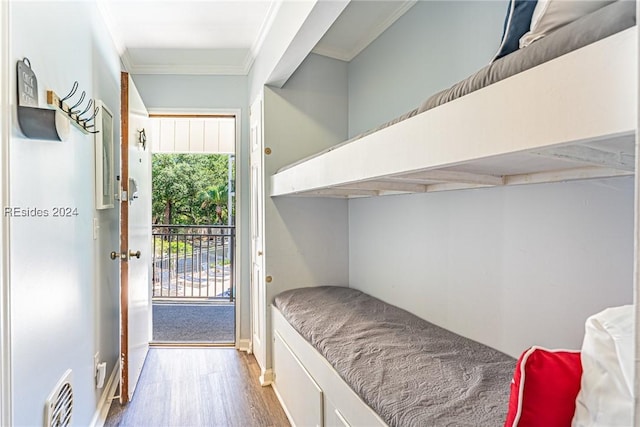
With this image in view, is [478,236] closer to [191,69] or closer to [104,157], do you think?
[104,157]

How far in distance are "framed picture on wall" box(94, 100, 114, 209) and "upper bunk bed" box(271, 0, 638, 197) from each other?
69.1 inches

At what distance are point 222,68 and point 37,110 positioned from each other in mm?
2342

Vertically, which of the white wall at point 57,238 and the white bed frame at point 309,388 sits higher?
the white wall at point 57,238

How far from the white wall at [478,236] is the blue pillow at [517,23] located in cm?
54

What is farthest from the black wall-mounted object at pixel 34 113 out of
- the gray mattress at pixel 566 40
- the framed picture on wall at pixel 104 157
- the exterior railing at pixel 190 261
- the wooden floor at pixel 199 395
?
the exterior railing at pixel 190 261

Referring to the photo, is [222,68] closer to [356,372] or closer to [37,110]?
[37,110]

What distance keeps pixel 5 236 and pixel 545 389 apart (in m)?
1.42

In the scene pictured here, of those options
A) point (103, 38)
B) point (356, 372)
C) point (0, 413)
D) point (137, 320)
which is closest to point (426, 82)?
point (356, 372)

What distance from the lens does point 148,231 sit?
10.8 ft

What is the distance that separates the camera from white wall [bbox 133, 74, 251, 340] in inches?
132

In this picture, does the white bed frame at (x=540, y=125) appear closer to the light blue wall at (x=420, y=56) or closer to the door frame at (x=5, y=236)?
the light blue wall at (x=420, y=56)

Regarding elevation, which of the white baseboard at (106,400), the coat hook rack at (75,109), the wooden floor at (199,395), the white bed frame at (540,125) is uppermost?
the coat hook rack at (75,109)

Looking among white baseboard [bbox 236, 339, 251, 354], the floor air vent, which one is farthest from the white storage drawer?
the floor air vent

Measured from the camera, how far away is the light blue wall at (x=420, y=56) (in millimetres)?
1690
